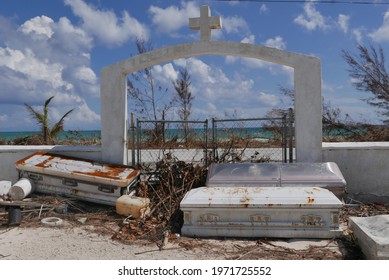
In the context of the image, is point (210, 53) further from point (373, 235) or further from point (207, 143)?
point (373, 235)

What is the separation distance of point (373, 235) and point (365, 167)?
11.7 feet

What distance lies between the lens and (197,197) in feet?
20.8

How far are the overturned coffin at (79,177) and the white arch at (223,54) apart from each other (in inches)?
28.9

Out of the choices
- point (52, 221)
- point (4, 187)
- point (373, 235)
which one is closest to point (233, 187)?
point (373, 235)

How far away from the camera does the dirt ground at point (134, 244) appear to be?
5.41 m

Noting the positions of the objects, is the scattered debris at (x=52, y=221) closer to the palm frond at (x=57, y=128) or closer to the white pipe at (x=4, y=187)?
the white pipe at (x=4, y=187)

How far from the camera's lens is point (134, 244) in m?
5.88

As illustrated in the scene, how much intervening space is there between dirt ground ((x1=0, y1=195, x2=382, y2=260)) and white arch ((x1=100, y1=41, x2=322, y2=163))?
2.03 metres

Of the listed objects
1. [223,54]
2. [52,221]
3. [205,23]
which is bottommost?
[52,221]

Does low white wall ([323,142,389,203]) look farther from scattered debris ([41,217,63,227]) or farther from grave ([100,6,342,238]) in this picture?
scattered debris ([41,217,63,227])
